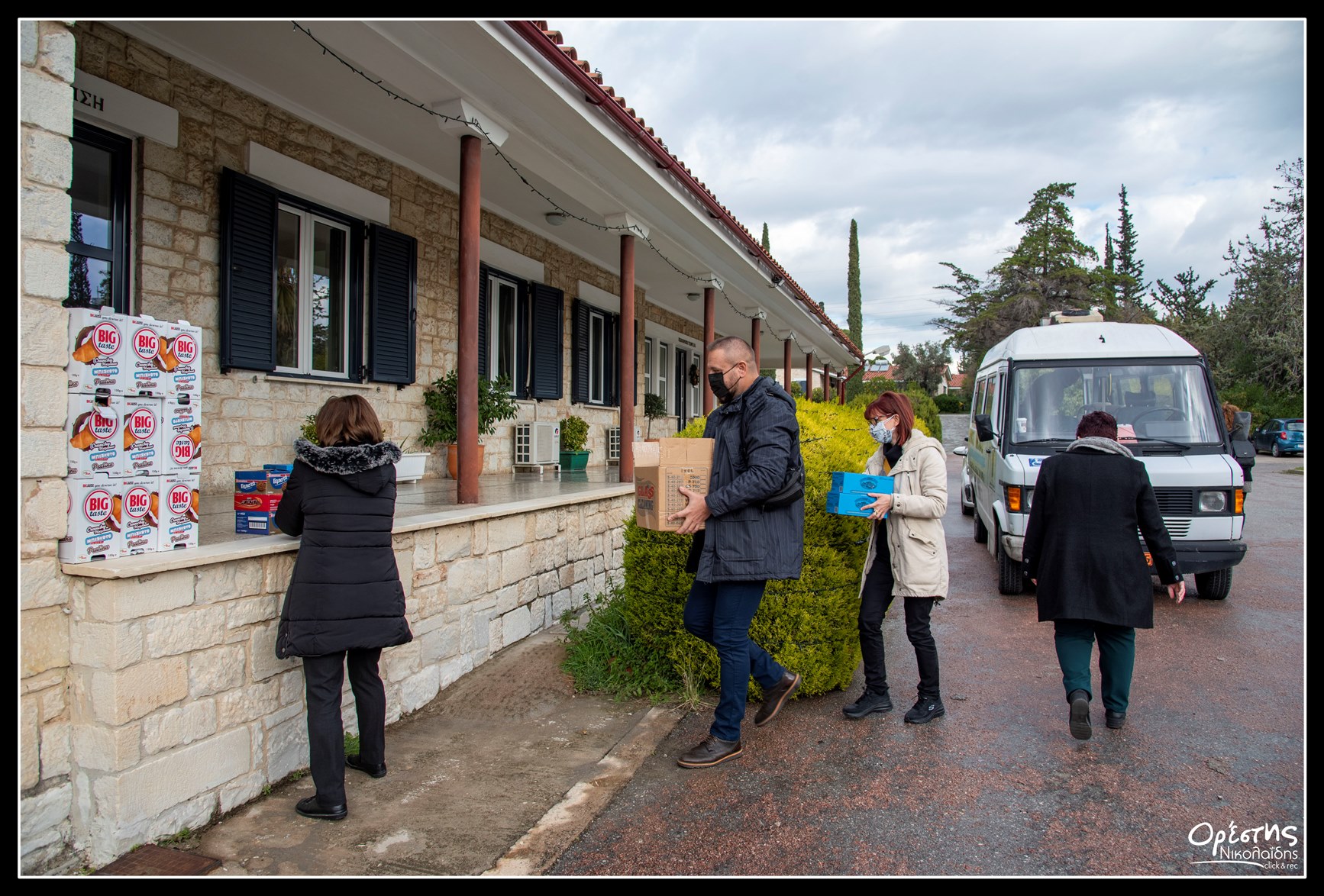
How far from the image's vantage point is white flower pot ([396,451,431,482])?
7.39m

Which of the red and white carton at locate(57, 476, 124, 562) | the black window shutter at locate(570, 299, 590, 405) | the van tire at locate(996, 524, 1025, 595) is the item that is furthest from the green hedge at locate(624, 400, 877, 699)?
the black window shutter at locate(570, 299, 590, 405)

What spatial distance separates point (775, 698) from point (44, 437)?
3.25 metres

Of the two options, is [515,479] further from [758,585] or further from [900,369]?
[900,369]

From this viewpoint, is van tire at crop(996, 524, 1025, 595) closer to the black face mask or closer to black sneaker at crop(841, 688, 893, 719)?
black sneaker at crop(841, 688, 893, 719)

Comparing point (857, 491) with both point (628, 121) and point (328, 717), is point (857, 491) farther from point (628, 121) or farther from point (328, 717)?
point (628, 121)

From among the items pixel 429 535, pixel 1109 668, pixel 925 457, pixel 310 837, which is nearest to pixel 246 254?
pixel 429 535

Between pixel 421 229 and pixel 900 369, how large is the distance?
5378 centimetres

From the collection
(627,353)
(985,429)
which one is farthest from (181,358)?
(985,429)

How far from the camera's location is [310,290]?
7074 millimetres

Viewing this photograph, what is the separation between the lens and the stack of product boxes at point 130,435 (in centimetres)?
303

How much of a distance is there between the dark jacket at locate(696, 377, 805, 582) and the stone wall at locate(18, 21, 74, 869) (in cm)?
243

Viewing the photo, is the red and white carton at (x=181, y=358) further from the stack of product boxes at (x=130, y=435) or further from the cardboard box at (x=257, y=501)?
the cardboard box at (x=257, y=501)

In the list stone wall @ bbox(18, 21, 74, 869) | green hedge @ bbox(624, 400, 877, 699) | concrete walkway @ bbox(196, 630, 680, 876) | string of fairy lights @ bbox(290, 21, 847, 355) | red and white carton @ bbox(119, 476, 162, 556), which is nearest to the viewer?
stone wall @ bbox(18, 21, 74, 869)

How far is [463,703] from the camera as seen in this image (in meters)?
4.66
